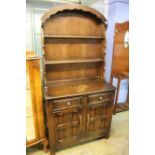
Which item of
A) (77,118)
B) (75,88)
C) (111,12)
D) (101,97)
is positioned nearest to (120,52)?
(111,12)

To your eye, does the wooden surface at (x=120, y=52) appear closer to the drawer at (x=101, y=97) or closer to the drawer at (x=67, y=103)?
the drawer at (x=101, y=97)

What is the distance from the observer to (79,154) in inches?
76.6

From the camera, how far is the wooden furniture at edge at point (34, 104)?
5.12 ft

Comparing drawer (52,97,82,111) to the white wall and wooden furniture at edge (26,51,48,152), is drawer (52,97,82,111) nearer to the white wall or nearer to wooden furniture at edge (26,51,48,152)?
wooden furniture at edge (26,51,48,152)

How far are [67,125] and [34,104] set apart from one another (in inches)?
19.2

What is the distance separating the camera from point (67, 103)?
5.74 feet

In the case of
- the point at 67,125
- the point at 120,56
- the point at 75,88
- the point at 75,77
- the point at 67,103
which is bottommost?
the point at 67,125

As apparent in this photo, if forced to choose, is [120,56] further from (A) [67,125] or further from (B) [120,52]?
(A) [67,125]

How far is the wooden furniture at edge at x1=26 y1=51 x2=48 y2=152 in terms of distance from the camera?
1.56 meters

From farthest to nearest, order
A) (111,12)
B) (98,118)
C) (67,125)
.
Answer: (111,12) → (98,118) → (67,125)

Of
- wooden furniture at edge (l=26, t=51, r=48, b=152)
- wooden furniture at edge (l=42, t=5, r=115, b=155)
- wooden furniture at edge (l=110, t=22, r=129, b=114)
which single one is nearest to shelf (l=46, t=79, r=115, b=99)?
wooden furniture at edge (l=42, t=5, r=115, b=155)
